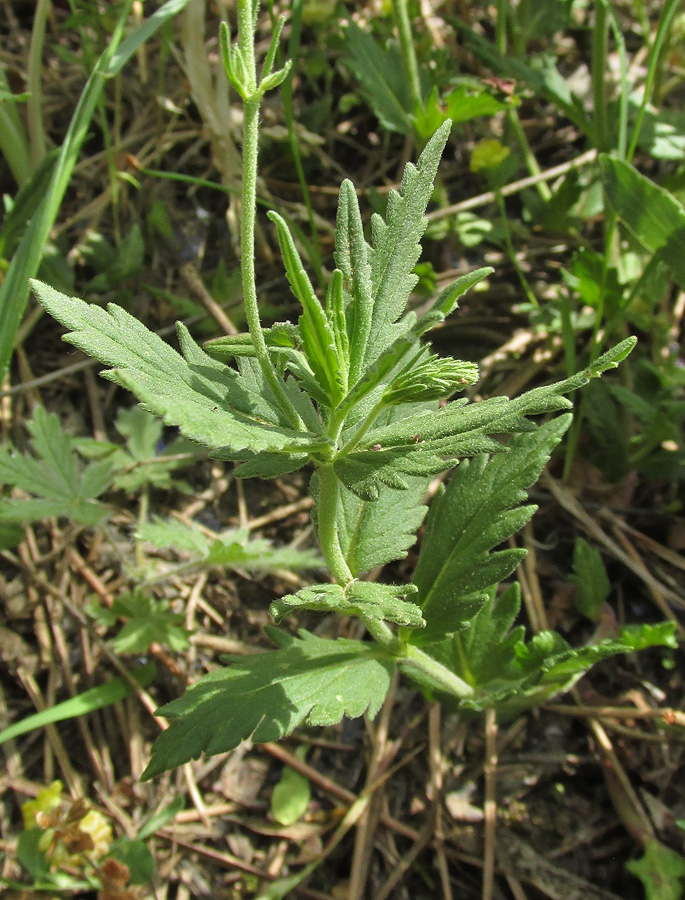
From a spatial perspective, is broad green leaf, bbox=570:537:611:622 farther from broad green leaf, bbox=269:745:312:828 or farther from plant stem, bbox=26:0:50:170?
plant stem, bbox=26:0:50:170

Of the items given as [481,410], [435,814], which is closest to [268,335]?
[481,410]

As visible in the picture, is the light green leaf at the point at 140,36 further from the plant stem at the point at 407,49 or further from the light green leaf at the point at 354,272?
the light green leaf at the point at 354,272

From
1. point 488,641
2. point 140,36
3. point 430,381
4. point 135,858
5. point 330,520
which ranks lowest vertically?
point 135,858

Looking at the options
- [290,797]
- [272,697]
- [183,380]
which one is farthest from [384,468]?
[290,797]

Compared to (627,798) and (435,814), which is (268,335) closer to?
(435,814)

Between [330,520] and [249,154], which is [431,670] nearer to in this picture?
[330,520]

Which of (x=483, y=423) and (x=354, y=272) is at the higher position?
(x=354, y=272)

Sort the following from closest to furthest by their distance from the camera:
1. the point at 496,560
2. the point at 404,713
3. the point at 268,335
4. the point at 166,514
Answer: the point at 268,335 → the point at 496,560 → the point at 404,713 → the point at 166,514
